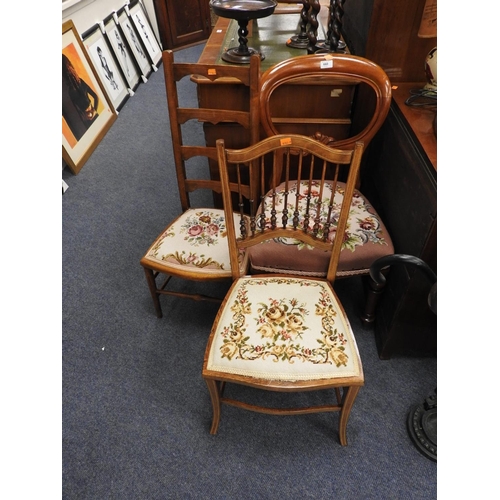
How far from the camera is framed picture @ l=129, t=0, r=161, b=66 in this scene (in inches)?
141

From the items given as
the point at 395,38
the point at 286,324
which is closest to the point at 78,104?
the point at 395,38

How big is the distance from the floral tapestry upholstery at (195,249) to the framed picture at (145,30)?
304cm

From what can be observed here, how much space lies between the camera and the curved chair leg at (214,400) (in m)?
1.08

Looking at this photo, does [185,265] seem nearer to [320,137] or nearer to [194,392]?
[194,392]

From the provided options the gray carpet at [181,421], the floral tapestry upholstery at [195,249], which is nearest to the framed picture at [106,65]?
the gray carpet at [181,421]

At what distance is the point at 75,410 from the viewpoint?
1.36m

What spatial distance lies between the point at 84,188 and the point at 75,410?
1.51 metres

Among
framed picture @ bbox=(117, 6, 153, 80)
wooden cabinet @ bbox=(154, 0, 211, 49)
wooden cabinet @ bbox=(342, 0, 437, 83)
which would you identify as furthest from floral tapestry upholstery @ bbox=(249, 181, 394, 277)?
wooden cabinet @ bbox=(154, 0, 211, 49)

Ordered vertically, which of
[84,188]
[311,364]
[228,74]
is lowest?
[84,188]

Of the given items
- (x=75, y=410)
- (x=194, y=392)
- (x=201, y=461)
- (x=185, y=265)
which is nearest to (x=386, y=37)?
(x=185, y=265)

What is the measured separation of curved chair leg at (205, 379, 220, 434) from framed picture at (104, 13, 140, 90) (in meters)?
3.13

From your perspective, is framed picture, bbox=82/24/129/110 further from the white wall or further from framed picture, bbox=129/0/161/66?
framed picture, bbox=129/0/161/66

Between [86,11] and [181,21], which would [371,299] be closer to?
[86,11]

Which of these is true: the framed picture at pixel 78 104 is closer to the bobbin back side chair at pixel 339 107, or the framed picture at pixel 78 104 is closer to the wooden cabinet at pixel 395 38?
the bobbin back side chair at pixel 339 107
